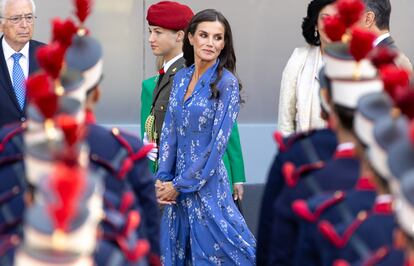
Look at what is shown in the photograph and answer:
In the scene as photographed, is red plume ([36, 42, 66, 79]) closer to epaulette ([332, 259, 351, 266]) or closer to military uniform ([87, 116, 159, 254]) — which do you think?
military uniform ([87, 116, 159, 254])

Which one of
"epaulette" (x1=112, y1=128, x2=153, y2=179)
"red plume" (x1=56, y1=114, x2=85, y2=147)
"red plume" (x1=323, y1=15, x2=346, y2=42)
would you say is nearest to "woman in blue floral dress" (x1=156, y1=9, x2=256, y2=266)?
"epaulette" (x1=112, y1=128, x2=153, y2=179)

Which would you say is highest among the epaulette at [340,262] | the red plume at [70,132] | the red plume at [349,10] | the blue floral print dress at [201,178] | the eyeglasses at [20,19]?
the red plume at [349,10]

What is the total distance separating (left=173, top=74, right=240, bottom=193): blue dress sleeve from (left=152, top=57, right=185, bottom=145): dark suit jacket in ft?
1.73

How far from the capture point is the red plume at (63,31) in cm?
431

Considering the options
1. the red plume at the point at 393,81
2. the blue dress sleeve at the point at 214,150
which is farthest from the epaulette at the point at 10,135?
the blue dress sleeve at the point at 214,150

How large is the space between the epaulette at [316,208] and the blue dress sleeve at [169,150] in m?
2.39

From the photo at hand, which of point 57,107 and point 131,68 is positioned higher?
point 57,107

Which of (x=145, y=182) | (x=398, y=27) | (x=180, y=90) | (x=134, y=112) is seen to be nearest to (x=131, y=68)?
(x=134, y=112)

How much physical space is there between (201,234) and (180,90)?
73 cm

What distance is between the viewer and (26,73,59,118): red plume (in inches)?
129

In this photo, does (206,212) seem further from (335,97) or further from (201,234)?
(335,97)

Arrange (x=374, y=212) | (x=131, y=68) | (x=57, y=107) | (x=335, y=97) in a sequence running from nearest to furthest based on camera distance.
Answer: (x=57, y=107) → (x=374, y=212) → (x=335, y=97) → (x=131, y=68)

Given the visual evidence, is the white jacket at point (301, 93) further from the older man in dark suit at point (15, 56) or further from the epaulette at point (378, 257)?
the epaulette at point (378, 257)

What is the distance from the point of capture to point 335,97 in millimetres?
4168
